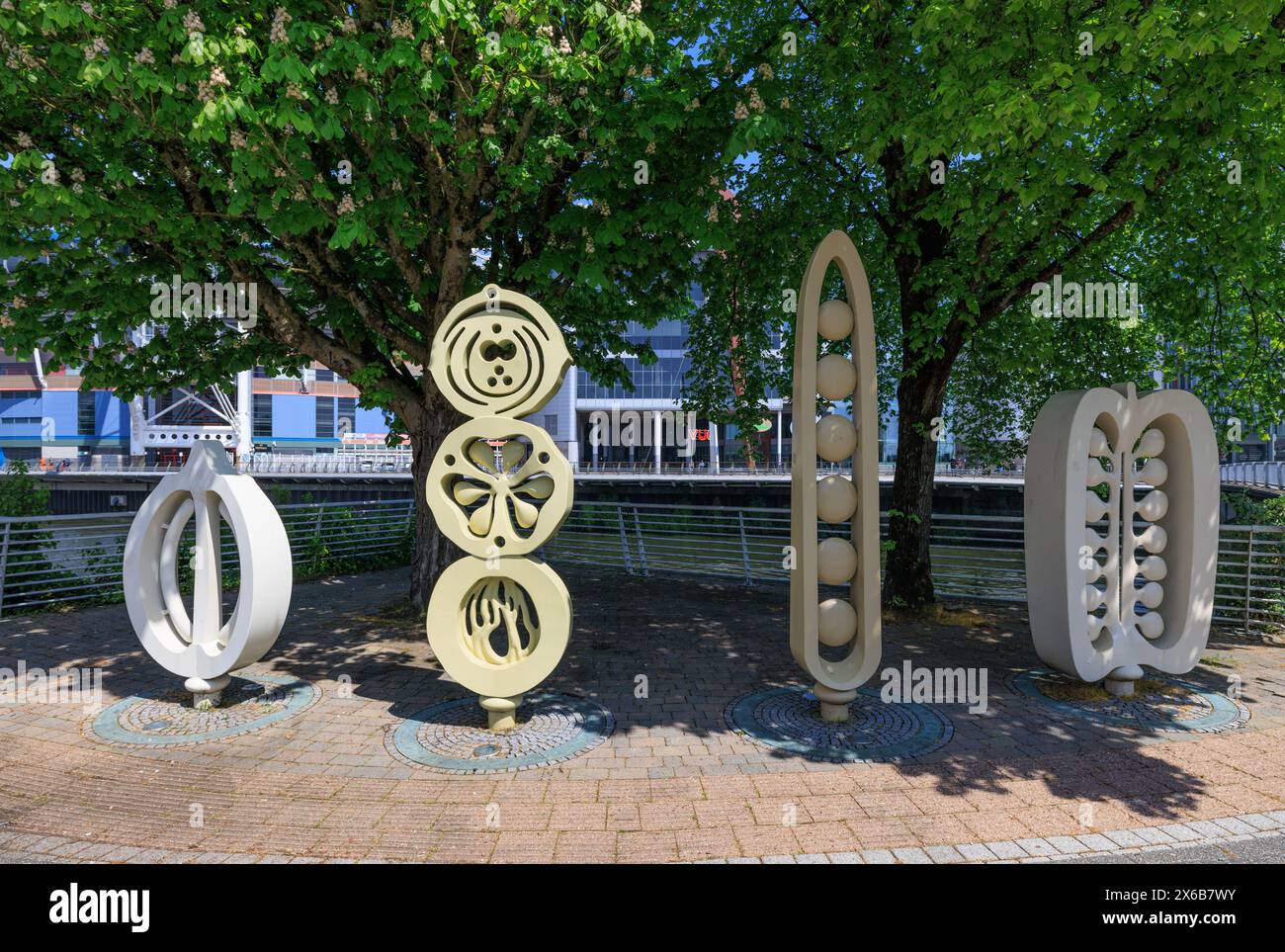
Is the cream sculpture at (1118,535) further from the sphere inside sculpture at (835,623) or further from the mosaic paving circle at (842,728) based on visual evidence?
the sphere inside sculpture at (835,623)

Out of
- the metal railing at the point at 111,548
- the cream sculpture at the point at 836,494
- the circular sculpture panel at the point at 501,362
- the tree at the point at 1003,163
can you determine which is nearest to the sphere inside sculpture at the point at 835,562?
the cream sculpture at the point at 836,494

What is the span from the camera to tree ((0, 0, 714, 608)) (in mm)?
6102

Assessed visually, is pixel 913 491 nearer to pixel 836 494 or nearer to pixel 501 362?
pixel 836 494

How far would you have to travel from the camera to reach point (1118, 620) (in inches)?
255

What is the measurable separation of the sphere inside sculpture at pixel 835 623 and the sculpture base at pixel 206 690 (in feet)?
17.5

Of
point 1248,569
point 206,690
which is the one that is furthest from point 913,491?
point 206,690

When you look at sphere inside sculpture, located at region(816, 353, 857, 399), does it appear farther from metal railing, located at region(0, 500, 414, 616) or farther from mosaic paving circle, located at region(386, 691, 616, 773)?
metal railing, located at region(0, 500, 414, 616)

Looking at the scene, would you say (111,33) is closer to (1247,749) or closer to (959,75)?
(959,75)

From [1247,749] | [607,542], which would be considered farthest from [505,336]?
[607,542]

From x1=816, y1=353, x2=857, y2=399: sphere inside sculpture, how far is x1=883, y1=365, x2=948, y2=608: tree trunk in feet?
13.5

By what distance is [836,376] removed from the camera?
594cm

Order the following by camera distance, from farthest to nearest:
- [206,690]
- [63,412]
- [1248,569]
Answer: [63,412], [1248,569], [206,690]

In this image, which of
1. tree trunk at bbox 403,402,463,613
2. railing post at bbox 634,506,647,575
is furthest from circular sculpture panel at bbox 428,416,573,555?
railing post at bbox 634,506,647,575

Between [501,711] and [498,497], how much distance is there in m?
1.77
